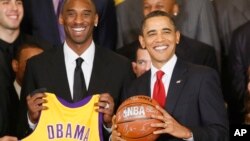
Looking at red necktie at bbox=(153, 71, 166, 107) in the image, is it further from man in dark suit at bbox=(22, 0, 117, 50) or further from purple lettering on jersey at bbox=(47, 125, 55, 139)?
man in dark suit at bbox=(22, 0, 117, 50)

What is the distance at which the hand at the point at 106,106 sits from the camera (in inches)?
151

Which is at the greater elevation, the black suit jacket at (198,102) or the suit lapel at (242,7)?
the suit lapel at (242,7)

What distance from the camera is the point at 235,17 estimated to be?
5133 millimetres

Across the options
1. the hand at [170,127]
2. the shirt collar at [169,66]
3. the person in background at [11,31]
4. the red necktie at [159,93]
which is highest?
the person in background at [11,31]

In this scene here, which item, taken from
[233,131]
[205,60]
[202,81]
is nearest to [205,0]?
[205,60]

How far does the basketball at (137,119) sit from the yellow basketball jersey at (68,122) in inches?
16.2

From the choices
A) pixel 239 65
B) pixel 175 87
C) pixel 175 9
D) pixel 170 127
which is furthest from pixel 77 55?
pixel 239 65

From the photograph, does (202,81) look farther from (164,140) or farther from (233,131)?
(233,131)

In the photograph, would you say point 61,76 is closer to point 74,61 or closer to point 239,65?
point 74,61

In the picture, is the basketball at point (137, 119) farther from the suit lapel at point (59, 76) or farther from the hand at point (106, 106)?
the suit lapel at point (59, 76)

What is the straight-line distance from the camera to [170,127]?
3.38 meters

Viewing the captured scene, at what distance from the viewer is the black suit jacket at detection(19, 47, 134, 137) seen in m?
4.14

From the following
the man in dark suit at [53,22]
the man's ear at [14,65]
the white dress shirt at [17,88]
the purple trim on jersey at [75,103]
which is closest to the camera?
the purple trim on jersey at [75,103]

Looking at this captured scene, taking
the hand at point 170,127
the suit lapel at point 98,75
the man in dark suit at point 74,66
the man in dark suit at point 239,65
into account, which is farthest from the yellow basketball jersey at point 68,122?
the man in dark suit at point 239,65
